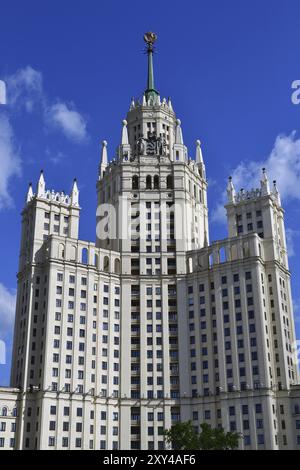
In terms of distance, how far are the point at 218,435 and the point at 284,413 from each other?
34.4m

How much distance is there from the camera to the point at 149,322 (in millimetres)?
149500

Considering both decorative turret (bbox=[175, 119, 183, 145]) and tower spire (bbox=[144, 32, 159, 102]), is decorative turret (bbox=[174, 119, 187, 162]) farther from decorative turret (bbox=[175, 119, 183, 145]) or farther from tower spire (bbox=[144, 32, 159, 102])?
tower spire (bbox=[144, 32, 159, 102])

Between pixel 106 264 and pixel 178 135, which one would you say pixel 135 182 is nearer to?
pixel 178 135

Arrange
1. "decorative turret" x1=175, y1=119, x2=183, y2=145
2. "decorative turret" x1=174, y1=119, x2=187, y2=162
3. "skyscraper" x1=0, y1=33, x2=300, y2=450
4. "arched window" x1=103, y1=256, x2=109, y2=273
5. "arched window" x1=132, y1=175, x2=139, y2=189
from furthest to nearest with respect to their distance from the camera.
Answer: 1. "decorative turret" x1=175, y1=119, x2=183, y2=145
2. "decorative turret" x1=174, y1=119, x2=187, y2=162
3. "arched window" x1=132, y1=175, x2=139, y2=189
4. "arched window" x1=103, y1=256, x2=109, y2=273
5. "skyscraper" x1=0, y1=33, x2=300, y2=450

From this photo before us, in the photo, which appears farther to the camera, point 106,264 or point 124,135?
point 124,135

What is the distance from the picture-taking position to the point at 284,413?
13100cm

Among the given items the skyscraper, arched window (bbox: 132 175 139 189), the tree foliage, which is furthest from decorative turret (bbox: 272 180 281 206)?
the tree foliage

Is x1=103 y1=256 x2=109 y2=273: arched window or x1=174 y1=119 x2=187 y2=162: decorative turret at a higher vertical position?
x1=174 y1=119 x2=187 y2=162: decorative turret

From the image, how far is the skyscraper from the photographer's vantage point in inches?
5187

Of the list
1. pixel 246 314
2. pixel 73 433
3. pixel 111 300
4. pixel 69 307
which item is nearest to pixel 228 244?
pixel 246 314

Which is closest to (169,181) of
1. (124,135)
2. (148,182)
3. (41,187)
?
(148,182)

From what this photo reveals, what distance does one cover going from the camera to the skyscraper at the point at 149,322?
432 ft

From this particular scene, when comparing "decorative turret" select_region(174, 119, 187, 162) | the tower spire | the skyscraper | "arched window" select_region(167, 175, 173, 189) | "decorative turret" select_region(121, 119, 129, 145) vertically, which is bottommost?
the skyscraper

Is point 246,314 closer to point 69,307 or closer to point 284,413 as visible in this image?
point 284,413
